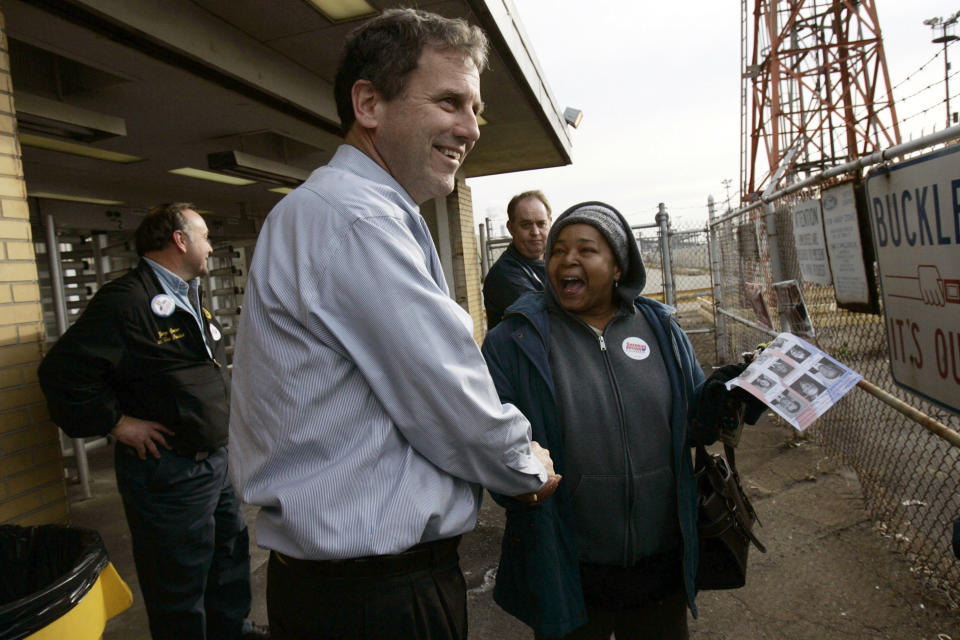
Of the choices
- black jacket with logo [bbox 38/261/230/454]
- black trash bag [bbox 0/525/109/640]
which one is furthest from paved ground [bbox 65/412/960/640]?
black trash bag [bbox 0/525/109/640]

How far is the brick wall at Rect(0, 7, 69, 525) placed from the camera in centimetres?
242

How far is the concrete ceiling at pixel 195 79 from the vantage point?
12.2 feet

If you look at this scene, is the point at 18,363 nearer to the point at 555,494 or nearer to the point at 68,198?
the point at 555,494

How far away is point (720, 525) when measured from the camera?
215 centimetres

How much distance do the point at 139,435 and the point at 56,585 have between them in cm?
129

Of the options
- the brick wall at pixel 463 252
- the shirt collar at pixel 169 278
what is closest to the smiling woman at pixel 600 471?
the shirt collar at pixel 169 278

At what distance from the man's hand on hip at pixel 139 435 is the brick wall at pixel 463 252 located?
6384 mm

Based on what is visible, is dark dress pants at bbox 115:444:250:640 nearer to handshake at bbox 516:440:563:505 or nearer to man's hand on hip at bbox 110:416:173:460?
man's hand on hip at bbox 110:416:173:460

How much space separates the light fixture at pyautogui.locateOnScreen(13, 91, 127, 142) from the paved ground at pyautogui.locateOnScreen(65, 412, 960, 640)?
124 inches

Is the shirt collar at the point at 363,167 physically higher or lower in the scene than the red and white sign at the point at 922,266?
higher

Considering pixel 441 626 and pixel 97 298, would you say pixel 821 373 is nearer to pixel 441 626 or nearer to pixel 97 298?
pixel 441 626

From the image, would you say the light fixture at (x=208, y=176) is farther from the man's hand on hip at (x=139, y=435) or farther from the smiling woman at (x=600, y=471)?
the smiling woman at (x=600, y=471)

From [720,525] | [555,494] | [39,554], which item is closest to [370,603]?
[555,494]

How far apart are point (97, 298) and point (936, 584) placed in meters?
4.47
